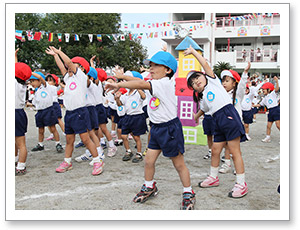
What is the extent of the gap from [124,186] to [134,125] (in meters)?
1.79

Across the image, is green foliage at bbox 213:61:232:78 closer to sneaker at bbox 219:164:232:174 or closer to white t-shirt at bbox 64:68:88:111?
sneaker at bbox 219:164:232:174

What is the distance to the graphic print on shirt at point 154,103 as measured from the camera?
2830 millimetres

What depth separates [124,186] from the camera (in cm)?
351

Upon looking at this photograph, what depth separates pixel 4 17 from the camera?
2.72 meters

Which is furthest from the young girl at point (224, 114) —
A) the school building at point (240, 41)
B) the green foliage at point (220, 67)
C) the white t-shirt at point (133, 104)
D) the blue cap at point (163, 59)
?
the school building at point (240, 41)

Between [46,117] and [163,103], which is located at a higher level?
[163,103]

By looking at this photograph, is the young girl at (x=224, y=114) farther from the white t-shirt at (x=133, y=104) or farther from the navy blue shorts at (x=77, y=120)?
the white t-shirt at (x=133, y=104)

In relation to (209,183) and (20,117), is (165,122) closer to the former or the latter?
(209,183)

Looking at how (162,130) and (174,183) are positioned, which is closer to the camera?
(162,130)

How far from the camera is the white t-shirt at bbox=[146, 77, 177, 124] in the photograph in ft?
9.18

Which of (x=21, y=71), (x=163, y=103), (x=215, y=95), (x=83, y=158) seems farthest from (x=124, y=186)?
(x=21, y=71)
